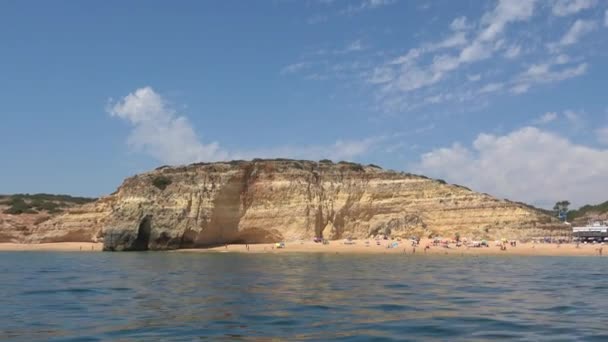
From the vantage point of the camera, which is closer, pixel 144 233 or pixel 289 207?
pixel 144 233

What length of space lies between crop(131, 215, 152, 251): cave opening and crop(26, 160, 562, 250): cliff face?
0.11 metres

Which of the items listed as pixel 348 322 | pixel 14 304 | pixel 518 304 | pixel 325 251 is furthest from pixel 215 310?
pixel 325 251

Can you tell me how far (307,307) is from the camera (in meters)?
17.2

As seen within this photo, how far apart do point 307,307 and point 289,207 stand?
154 feet

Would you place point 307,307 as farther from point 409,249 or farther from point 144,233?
point 144,233

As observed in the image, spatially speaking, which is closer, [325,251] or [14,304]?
[14,304]

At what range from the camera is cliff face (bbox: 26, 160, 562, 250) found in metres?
61.5

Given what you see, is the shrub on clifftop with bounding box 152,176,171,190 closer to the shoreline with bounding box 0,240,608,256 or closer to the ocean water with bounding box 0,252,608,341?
the shoreline with bounding box 0,240,608,256

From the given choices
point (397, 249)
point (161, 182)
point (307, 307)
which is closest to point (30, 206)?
point (161, 182)

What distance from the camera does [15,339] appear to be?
12539 mm

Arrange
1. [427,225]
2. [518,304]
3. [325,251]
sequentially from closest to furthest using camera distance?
[518,304]
[325,251]
[427,225]

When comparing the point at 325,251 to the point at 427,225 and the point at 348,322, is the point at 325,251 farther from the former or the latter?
the point at 348,322

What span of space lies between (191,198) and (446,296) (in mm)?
46918

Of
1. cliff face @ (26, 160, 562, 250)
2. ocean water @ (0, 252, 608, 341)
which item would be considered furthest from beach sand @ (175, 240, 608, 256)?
ocean water @ (0, 252, 608, 341)
